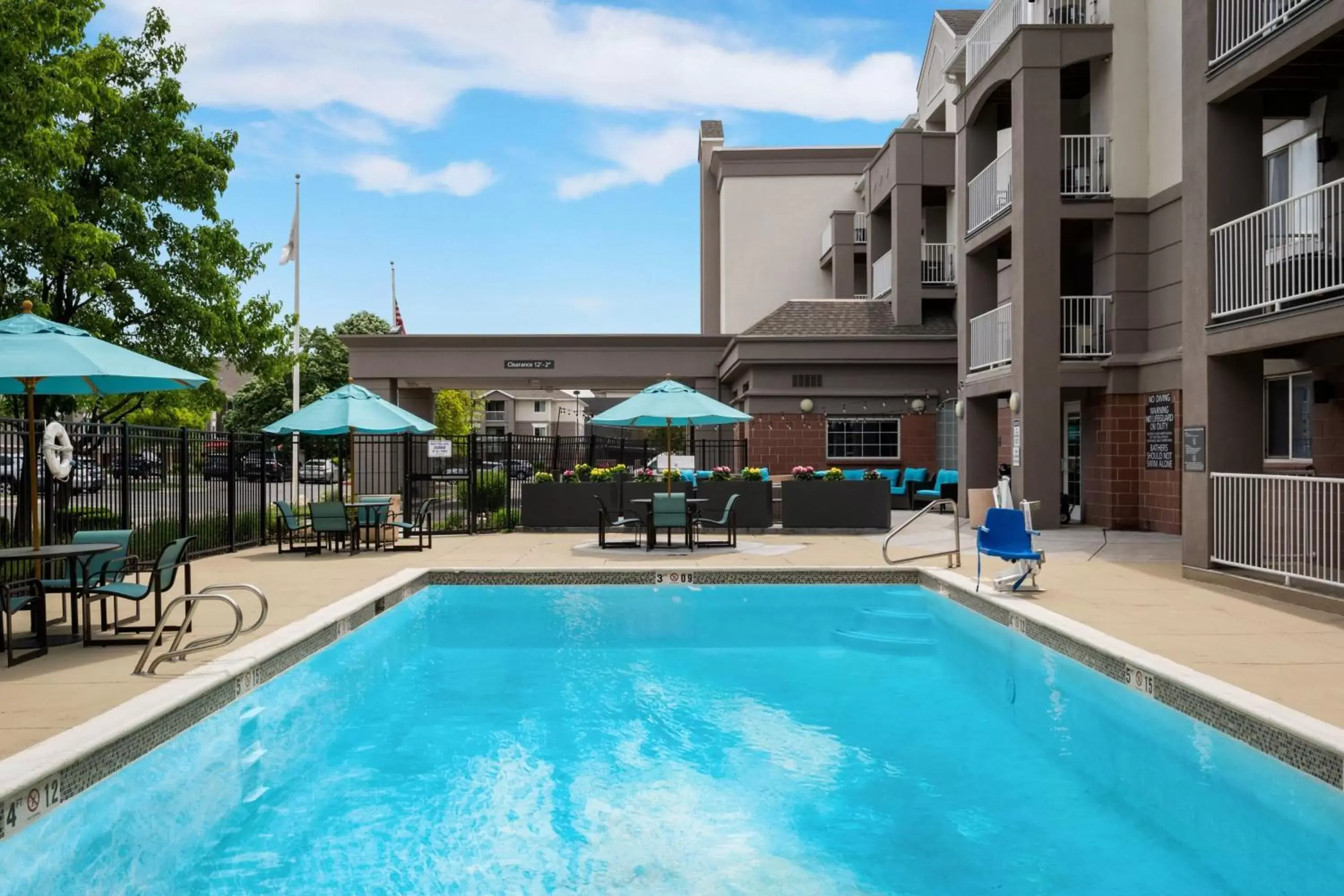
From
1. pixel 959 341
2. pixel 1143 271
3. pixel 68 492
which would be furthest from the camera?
pixel 959 341

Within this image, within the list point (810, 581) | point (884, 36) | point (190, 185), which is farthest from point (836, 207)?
point (810, 581)

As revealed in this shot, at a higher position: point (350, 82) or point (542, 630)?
point (350, 82)

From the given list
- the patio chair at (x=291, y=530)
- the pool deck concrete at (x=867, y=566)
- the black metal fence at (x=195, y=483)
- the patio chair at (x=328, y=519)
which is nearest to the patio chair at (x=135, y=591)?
the pool deck concrete at (x=867, y=566)

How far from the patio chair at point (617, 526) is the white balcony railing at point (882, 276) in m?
14.4

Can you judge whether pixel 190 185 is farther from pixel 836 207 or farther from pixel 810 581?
pixel 836 207

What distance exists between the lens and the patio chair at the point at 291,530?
14.5 meters

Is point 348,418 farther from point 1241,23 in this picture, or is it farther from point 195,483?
point 1241,23

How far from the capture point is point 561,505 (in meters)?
18.2

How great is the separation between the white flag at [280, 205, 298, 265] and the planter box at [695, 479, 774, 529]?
52.8 feet

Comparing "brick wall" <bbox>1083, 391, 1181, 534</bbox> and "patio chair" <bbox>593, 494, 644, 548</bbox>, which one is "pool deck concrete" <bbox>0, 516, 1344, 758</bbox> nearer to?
"patio chair" <bbox>593, 494, 644, 548</bbox>

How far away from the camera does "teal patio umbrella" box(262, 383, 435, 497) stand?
→ 14023 mm

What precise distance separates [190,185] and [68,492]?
1065cm

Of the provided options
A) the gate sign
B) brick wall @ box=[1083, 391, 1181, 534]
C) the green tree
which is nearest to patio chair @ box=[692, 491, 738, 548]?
brick wall @ box=[1083, 391, 1181, 534]

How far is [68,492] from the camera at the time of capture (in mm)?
11133
